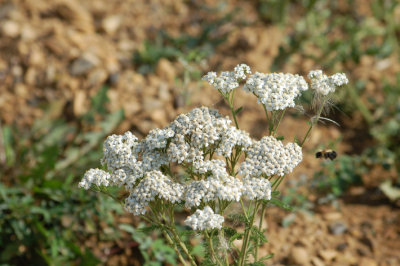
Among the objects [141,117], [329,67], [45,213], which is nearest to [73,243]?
[45,213]

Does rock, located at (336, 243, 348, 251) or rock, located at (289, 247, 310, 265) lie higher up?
rock, located at (336, 243, 348, 251)

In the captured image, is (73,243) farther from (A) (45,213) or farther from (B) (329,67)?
(B) (329,67)

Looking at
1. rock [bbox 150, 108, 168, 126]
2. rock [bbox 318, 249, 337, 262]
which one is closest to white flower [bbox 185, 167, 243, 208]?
rock [bbox 318, 249, 337, 262]

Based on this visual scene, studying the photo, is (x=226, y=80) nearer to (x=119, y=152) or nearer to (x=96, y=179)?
(x=119, y=152)

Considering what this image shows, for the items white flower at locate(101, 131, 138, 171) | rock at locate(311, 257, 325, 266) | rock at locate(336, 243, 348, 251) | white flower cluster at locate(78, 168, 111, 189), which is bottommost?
white flower cluster at locate(78, 168, 111, 189)

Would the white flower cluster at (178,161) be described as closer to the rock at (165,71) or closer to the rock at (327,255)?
the rock at (327,255)

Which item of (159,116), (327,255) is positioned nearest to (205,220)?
(327,255)

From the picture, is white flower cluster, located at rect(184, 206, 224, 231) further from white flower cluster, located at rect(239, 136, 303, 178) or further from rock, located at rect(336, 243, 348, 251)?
rock, located at rect(336, 243, 348, 251)

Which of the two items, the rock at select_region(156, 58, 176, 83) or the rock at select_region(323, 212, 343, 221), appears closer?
the rock at select_region(323, 212, 343, 221)
